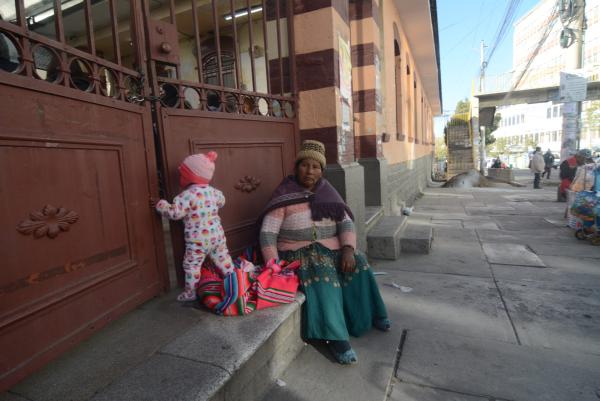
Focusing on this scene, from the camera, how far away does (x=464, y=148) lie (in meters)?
22.5

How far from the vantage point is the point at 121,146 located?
80.4 inches

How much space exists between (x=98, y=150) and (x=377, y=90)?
4.29 m

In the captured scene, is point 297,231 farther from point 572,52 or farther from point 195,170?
point 572,52

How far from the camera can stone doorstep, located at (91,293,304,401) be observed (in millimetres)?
1373

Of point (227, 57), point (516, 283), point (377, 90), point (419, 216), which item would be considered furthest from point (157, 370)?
point (227, 57)

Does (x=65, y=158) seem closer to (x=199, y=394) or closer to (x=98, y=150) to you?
(x=98, y=150)

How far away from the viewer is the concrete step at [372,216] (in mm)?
4473

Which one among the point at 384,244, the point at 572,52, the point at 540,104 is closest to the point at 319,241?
the point at 384,244

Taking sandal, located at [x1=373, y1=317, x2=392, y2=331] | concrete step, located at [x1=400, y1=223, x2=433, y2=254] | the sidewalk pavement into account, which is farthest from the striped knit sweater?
concrete step, located at [x1=400, y1=223, x2=433, y2=254]

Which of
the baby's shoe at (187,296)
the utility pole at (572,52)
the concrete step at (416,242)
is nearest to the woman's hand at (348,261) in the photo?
the baby's shoe at (187,296)

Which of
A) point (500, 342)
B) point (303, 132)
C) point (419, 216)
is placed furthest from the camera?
Answer: point (419, 216)

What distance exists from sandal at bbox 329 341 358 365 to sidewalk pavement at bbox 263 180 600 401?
1.6 inches

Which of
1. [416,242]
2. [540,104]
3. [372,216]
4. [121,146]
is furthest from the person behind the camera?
[540,104]

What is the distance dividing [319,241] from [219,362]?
1.18 metres
